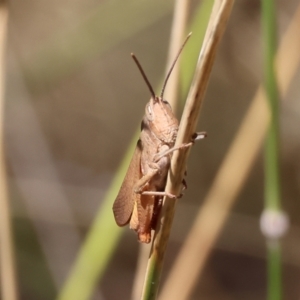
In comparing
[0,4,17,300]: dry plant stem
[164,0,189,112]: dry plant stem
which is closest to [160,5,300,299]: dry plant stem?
[164,0,189,112]: dry plant stem

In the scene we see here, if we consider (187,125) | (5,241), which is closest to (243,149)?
(187,125)

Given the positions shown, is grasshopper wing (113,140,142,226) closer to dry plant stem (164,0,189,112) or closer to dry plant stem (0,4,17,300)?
dry plant stem (164,0,189,112)

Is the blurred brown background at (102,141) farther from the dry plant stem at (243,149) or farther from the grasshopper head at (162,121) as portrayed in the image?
the grasshopper head at (162,121)

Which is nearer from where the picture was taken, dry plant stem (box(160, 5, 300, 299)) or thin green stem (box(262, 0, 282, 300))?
thin green stem (box(262, 0, 282, 300))

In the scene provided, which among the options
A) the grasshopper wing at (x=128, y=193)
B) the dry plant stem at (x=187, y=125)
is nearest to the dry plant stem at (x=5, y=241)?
the grasshopper wing at (x=128, y=193)

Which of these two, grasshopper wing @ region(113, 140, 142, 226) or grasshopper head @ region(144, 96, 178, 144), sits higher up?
grasshopper head @ region(144, 96, 178, 144)

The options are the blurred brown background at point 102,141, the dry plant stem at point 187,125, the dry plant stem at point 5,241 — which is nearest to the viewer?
the dry plant stem at point 187,125

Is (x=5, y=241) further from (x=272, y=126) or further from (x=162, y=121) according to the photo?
(x=272, y=126)
